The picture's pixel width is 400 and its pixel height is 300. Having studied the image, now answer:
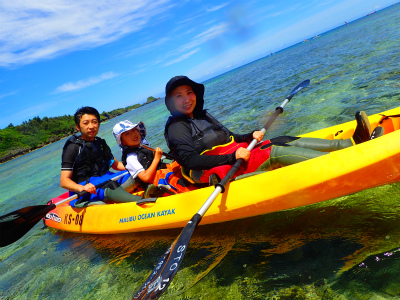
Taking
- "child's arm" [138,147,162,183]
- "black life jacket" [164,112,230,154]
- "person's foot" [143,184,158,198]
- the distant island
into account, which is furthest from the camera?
the distant island

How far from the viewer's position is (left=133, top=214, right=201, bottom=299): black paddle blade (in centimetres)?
207

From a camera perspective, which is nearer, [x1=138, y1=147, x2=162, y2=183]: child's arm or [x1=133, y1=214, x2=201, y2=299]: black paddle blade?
[x1=133, y1=214, x2=201, y2=299]: black paddle blade

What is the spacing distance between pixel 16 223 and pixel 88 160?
4.72ft

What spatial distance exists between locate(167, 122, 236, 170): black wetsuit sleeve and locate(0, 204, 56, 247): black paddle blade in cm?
264

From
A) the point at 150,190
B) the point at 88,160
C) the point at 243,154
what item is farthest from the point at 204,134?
the point at 88,160

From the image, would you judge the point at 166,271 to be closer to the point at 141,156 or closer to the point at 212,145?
the point at 212,145

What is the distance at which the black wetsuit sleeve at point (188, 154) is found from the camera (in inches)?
117

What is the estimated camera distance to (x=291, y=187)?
8.40 feet

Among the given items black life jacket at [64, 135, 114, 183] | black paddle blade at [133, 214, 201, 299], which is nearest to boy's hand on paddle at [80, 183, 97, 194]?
black life jacket at [64, 135, 114, 183]

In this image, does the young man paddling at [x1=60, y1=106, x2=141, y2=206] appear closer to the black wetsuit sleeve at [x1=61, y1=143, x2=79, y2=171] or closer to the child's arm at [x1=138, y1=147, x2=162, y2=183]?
the black wetsuit sleeve at [x1=61, y1=143, x2=79, y2=171]

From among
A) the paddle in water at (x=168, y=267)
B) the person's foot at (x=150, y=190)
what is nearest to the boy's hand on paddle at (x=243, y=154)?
the paddle in water at (x=168, y=267)

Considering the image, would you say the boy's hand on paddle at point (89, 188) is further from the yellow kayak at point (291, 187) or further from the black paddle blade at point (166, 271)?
the black paddle blade at point (166, 271)

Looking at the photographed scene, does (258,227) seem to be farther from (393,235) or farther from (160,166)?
(160,166)

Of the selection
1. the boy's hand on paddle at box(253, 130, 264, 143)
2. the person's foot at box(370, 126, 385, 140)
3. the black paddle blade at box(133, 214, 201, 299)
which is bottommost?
the black paddle blade at box(133, 214, 201, 299)
